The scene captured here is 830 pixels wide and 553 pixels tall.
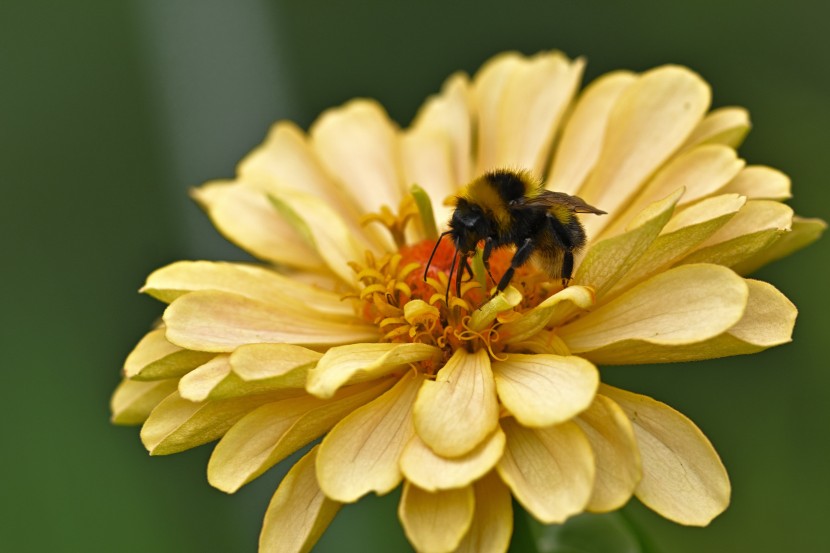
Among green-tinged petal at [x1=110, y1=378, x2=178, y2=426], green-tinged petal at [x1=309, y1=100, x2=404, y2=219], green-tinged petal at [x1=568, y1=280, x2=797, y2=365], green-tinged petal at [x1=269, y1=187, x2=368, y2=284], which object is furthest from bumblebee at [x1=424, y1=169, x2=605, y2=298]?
green-tinged petal at [x1=309, y1=100, x2=404, y2=219]

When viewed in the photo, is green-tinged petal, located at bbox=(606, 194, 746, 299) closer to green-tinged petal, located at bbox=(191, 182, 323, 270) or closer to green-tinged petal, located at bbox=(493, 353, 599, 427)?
green-tinged petal, located at bbox=(493, 353, 599, 427)

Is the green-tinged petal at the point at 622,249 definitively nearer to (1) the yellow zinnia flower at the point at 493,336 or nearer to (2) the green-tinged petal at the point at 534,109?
(1) the yellow zinnia flower at the point at 493,336

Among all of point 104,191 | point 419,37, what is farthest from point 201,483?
point 419,37

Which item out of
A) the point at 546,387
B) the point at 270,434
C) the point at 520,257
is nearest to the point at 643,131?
the point at 520,257

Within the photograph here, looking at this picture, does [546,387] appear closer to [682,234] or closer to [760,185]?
[682,234]

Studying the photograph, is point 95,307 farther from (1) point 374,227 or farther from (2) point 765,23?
(2) point 765,23

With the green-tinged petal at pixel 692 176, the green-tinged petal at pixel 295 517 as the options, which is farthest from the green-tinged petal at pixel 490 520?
the green-tinged petal at pixel 692 176
